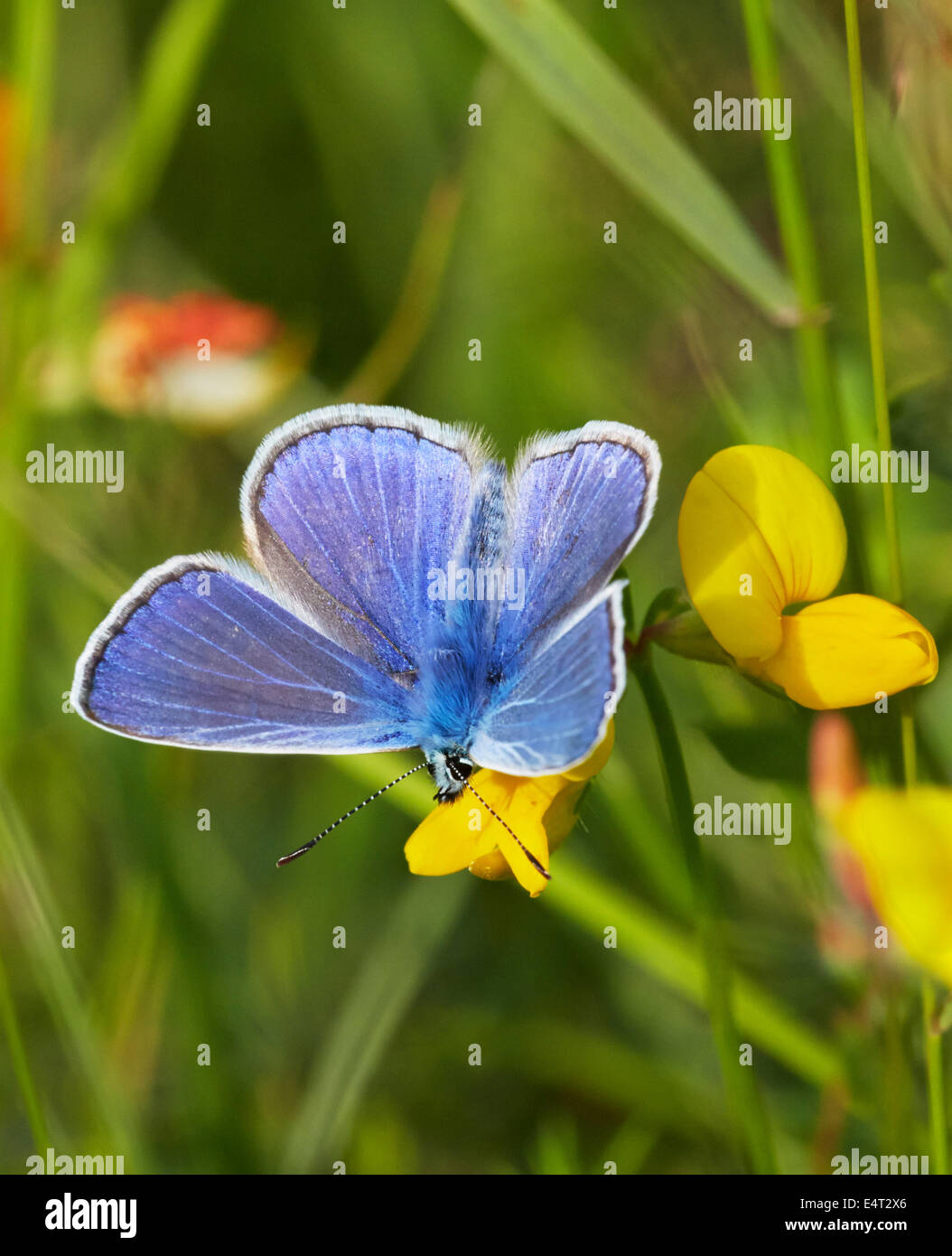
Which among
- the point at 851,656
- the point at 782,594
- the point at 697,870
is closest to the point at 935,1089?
the point at 697,870

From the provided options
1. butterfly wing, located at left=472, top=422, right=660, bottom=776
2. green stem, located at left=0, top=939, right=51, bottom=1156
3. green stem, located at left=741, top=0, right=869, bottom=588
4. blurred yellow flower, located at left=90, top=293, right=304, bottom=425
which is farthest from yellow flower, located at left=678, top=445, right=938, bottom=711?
blurred yellow flower, located at left=90, top=293, right=304, bottom=425

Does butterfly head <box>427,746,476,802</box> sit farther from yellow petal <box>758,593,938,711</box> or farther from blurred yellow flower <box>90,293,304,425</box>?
blurred yellow flower <box>90,293,304,425</box>

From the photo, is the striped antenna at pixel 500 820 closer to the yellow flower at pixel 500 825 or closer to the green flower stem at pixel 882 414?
the yellow flower at pixel 500 825

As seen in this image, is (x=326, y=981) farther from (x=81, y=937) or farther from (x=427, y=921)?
(x=81, y=937)

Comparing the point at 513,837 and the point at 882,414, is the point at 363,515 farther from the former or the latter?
the point at 882,414

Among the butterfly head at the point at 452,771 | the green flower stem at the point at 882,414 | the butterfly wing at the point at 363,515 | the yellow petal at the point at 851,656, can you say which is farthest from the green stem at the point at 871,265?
the butterfly head at the point at 452,771

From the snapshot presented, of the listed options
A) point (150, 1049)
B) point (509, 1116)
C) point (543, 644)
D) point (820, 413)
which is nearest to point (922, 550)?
point (820, 413)
